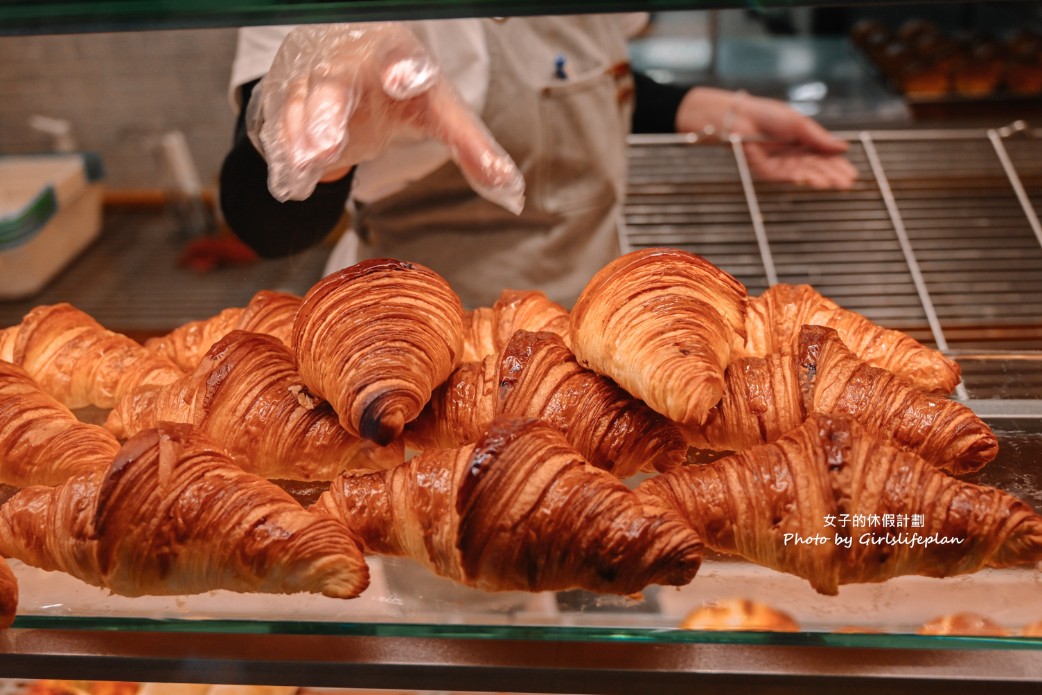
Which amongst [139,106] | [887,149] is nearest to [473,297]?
[887,149]

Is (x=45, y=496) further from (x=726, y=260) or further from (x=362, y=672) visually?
(x=726, y=260)

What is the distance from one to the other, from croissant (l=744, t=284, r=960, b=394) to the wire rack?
1.00 ft

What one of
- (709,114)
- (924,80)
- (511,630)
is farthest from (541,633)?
(924,80)

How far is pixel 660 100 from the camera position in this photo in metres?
2.03

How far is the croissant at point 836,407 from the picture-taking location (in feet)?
2.51

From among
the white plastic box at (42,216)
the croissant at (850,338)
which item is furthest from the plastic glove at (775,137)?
the white plastic box at (42,216)

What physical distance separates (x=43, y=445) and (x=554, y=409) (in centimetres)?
47

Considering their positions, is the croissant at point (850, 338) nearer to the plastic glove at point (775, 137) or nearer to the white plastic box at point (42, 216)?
the plastic glove at point (775, 137)

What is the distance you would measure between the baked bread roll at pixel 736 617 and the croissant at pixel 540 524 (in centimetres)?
6

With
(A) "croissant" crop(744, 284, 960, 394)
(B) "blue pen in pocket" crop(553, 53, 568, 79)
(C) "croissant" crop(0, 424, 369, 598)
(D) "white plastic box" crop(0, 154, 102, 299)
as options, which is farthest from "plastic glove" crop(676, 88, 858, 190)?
(D) "white plastic box" crop(0, 154, 102, 299)

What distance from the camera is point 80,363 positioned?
950 mm

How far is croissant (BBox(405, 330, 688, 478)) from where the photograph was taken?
0.77m

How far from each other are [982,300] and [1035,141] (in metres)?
0.75

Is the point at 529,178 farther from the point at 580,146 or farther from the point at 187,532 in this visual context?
the point at 187,532
